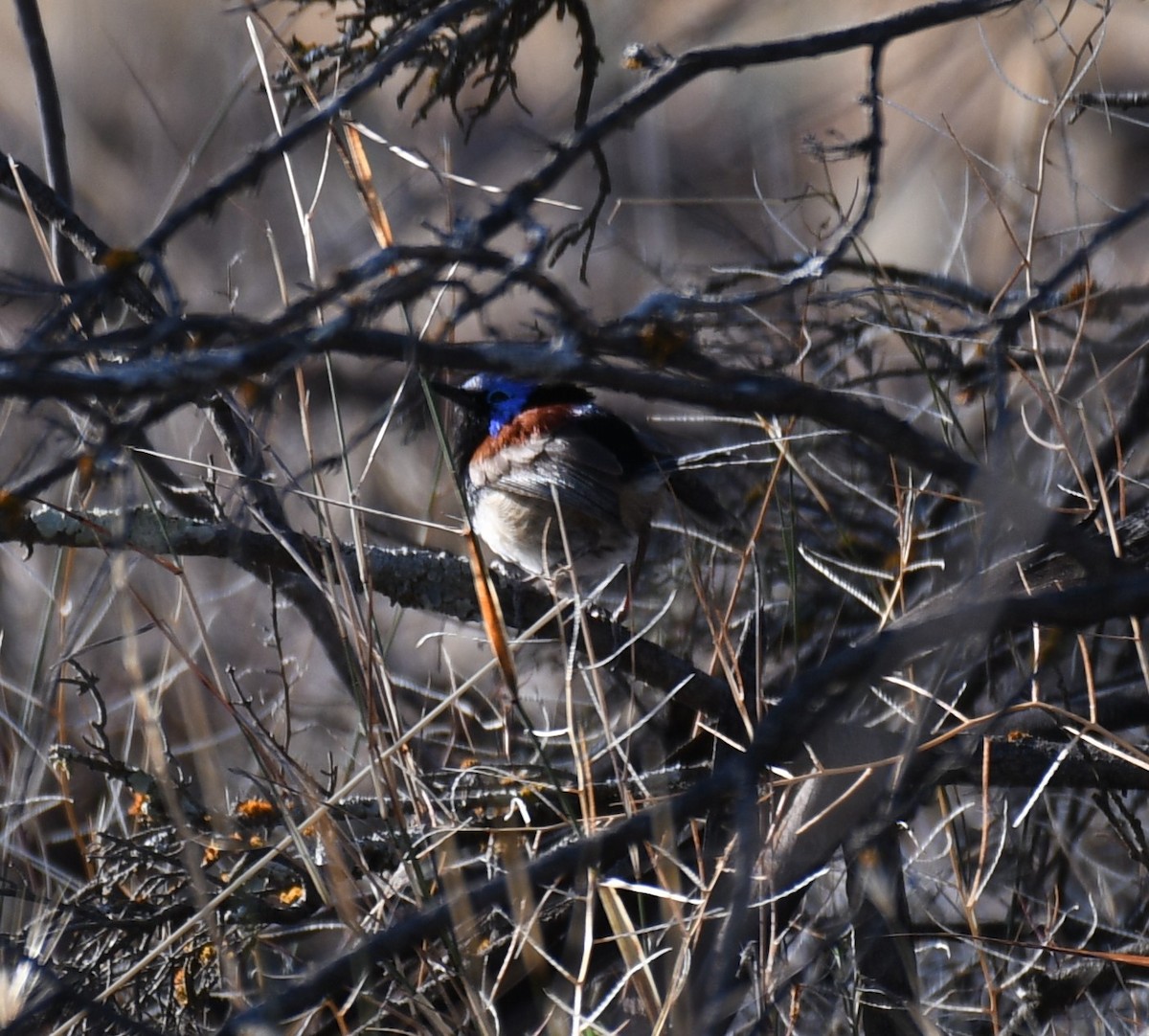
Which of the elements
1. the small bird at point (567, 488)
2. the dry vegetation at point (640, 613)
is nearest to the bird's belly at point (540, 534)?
the small bird at point (567, 488)

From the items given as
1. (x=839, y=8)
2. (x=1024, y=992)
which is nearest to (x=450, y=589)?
(x=1024, y=992)

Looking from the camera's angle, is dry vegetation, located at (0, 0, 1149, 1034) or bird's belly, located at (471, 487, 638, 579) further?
bird's belly, located at (471, 487, 638, 579)

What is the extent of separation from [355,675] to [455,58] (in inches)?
64.0

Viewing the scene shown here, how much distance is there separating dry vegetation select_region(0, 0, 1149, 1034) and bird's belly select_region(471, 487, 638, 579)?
0.17 meters

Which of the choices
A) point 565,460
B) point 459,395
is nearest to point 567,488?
point 565,460

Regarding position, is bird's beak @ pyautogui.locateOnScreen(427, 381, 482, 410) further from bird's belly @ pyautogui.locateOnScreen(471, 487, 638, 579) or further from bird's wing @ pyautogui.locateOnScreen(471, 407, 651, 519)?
bird's belly @ pyautogui.locateOnScreen(471, 487, 638, 579)

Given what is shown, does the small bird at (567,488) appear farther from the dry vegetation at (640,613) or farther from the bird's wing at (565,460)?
the dry vegetation at (640,613)

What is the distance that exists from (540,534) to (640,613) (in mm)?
608

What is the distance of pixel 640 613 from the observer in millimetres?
4754

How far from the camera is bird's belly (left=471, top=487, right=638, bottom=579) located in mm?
4367

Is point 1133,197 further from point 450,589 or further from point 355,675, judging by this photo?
point 355,675

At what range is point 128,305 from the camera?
11.8 feet

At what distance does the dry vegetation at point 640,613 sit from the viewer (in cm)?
178

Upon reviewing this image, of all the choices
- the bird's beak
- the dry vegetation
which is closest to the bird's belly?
the dry vegetation
